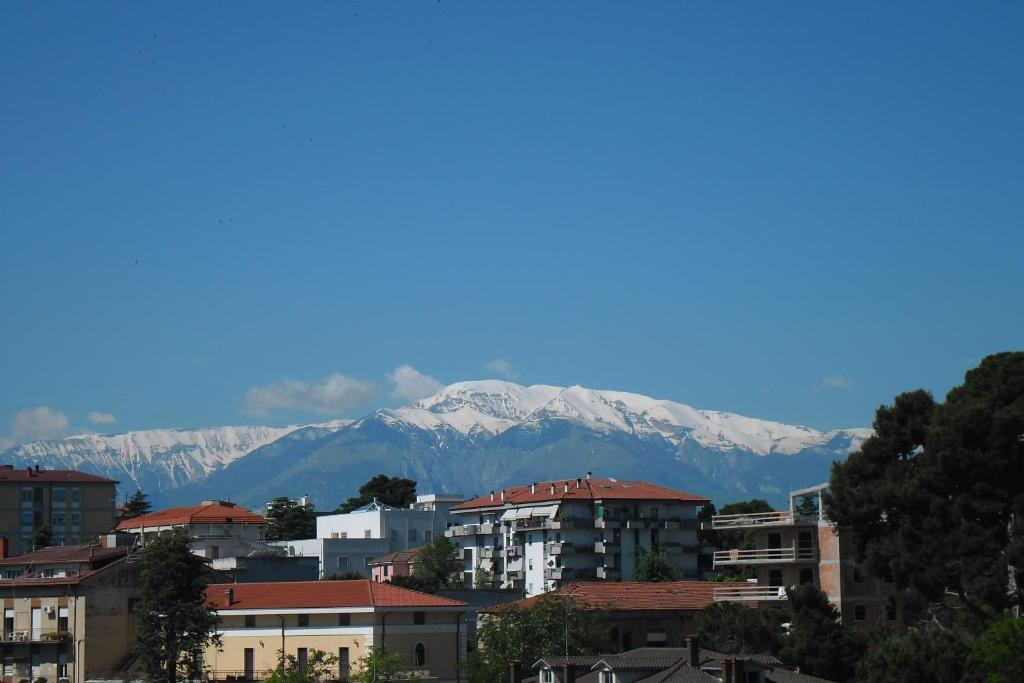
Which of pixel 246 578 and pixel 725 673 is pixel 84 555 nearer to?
pixel 246 578

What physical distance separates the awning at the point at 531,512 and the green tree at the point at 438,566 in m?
5.58

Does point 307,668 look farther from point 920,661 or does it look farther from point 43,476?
point 43,476

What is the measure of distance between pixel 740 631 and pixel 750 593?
1164 cm

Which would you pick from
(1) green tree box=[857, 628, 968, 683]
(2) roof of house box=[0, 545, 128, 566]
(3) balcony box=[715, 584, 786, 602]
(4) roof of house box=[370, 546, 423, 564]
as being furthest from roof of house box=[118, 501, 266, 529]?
(1) green tree box=[857, 628, 968, 683]

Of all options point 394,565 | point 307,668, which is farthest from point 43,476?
point 307,668

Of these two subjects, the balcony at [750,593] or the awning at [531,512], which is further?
the awning at [531,512]

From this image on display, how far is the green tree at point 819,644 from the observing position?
64938 millimetres

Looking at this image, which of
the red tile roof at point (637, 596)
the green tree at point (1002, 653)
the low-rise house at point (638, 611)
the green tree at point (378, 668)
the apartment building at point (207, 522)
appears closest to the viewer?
the green tree at point (1002, 653)

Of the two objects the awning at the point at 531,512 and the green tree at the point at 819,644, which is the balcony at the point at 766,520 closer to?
the green tree at the point at 819,644

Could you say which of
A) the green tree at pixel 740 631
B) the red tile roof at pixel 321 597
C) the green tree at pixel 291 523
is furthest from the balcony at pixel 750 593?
the green tree at pixel 291 523

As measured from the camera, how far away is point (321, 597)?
2879 inches

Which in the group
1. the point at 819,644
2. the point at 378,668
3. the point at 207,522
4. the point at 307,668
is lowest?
the point at 307,668

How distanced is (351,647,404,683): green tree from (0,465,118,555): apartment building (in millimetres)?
90624

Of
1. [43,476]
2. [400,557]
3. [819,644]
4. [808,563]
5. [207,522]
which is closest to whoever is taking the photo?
[819,644]
